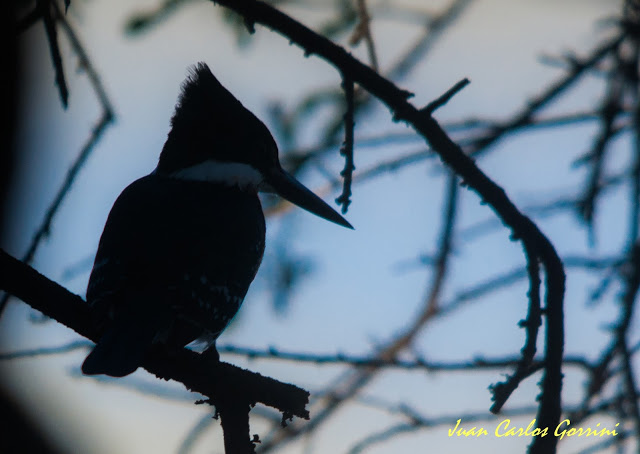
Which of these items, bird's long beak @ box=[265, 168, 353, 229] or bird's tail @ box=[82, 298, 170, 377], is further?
bird's long beak @ box=[265, 168, 353, 229]

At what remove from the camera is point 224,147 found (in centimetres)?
321

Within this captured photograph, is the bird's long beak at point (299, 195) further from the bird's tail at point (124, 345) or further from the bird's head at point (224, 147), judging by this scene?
the bird's tail at point (124, 345)

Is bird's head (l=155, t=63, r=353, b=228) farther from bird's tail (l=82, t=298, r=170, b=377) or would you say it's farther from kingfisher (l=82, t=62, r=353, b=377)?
bird's tail (l=82, t=298, r=170, b=377)

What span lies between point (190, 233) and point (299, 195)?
0.76 m

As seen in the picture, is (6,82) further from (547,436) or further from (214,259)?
(547,436)

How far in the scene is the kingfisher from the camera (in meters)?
2.13

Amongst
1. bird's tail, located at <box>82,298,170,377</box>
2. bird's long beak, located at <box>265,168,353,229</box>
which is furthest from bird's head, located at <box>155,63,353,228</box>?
bird's tail, located at <box>82,298,170,377</box>

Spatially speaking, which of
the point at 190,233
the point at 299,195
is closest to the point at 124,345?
the point at 190,233

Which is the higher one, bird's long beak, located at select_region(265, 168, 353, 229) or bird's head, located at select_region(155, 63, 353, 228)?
bird's head, located at select_region(155, 63, 353, 228)

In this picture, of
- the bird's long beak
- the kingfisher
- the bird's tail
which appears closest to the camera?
the bird's tail

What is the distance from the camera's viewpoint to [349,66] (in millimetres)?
1754

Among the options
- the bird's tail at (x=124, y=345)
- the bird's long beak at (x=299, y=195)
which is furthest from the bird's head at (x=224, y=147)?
the bird's tail at (x=124, y=345)

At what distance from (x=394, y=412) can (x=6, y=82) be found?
1.96 metres

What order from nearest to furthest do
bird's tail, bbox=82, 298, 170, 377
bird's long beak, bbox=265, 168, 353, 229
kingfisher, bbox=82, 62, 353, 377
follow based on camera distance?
bird's tail, bbox=82, 298, 170, 377 → kingfisher, bbox=82, 62, 353, 377 → bird's long beak, bbox=265, 168, 353, 229
